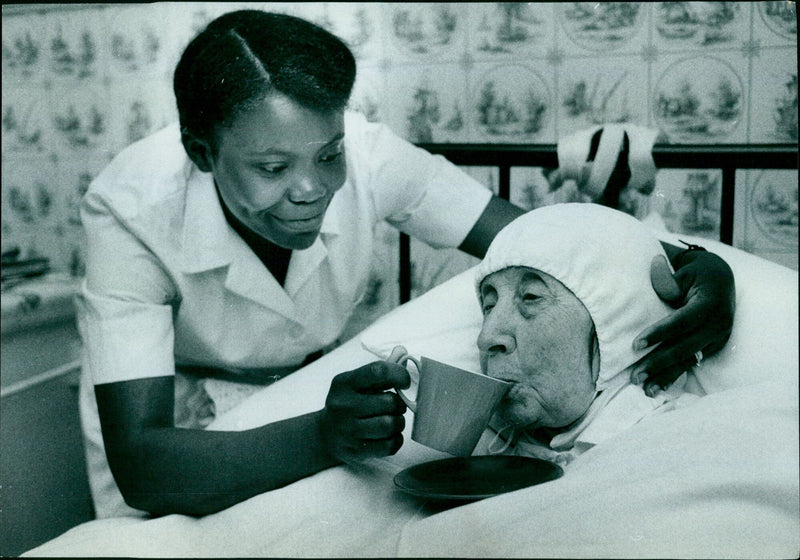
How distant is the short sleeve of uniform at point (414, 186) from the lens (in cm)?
82

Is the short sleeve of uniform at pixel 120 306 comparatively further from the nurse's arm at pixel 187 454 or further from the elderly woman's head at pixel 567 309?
the elderly woman's head at pixel 567 309

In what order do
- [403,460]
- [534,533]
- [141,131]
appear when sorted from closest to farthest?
[534,533]
[403,460]
[141,131]

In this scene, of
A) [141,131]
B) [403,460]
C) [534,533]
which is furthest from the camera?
[141,131]

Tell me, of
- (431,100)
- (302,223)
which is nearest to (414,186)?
(431,100)

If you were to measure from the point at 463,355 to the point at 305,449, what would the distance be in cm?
17

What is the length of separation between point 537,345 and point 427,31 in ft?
1.10

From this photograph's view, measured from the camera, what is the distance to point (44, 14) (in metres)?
0.85

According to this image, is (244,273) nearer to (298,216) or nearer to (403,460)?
(298,216)

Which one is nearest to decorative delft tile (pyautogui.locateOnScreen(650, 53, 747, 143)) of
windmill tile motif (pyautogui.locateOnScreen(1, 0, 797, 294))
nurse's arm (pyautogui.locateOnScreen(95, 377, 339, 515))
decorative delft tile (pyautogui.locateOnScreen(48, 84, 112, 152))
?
windmill tile motif (pyautogui.locateOnScreen(1, 0, 797, 294))

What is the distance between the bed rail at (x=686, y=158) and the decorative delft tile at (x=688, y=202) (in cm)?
1

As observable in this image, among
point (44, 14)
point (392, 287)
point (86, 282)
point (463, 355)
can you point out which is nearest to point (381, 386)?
point (463, 355)

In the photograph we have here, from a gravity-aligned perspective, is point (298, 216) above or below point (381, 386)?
above

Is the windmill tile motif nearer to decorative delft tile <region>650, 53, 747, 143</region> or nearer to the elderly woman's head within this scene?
decorative delft tile <region>650, 53, 747, 143</region>

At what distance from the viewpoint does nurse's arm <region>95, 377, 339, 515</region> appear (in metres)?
0.73
